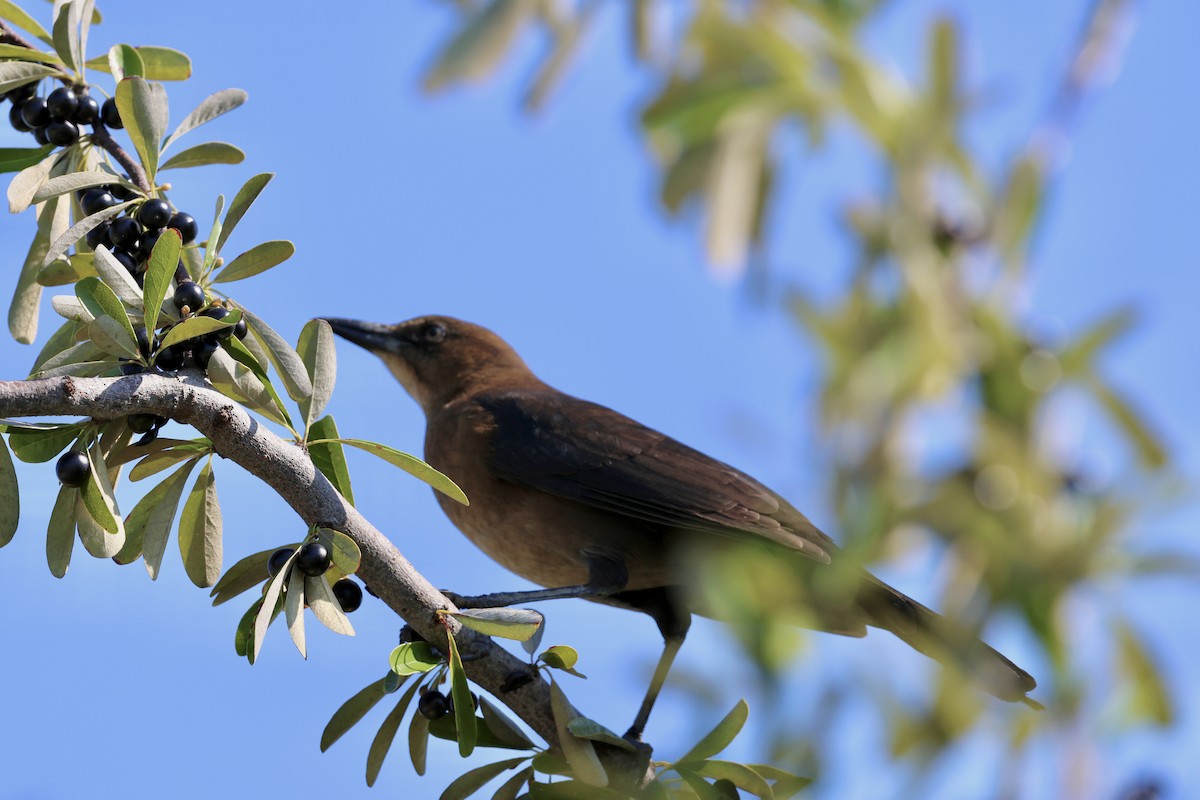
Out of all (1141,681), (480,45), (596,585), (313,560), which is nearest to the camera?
(1141,681)

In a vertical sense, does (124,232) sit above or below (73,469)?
above

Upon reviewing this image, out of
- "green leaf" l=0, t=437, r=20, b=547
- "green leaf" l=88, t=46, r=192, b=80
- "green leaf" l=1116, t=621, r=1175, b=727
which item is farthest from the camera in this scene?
"green leaf" l=88, t=46, r=192, b=80

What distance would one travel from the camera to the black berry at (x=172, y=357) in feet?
10.3

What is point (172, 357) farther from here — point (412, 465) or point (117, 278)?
point (412, 465)

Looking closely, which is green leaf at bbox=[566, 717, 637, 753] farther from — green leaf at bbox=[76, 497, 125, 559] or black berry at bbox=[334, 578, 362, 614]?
green leaf at bbox=[76, 497, 125, 559]

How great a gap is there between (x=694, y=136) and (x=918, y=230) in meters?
0.29

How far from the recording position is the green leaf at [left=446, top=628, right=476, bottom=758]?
10.1 feet

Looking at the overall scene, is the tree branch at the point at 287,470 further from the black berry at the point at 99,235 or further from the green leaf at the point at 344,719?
the black berry at the point at 99,235

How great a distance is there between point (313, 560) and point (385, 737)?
61 centimetres

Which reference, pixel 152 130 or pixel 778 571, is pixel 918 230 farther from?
pixel 152 130

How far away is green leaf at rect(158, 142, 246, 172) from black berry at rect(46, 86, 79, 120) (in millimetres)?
302

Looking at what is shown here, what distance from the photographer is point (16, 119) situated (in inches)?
141

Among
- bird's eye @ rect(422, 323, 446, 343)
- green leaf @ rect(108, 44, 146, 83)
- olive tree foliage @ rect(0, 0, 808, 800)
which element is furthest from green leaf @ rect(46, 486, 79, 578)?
bird's eye @ rect(422, 323, 446, 343)

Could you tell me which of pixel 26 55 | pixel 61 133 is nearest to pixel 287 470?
pixel 61 133
